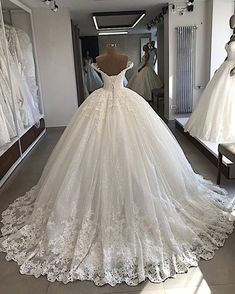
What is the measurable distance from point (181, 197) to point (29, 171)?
226 cm

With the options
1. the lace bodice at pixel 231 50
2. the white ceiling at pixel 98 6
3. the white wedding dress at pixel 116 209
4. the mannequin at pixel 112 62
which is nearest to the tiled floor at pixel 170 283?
the white wedding dress at pixel 116 209

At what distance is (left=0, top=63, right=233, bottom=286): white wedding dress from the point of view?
1.99 m

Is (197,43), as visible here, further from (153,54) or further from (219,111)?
(153,54)

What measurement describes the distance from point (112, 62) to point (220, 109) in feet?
6.33

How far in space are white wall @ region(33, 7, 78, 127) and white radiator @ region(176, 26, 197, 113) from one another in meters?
2.12

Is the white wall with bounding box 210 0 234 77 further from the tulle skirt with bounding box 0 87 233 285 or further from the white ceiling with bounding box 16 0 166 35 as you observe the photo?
the tulle skirt with bounding box 0 87 233 285

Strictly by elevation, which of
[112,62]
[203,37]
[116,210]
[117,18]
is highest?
Answer: [117,18]

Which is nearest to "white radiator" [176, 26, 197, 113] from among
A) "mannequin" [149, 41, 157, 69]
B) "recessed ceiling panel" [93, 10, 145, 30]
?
"recessed ceiling panel" [93, 10, 145, 30]

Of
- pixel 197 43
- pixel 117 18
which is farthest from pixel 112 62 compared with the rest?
pixel 117 18

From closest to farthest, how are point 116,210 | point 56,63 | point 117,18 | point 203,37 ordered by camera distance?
point 116,210 → point 203,37 → point 56,63 → point 117,18

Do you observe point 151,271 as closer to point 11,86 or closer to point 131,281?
point 131,281

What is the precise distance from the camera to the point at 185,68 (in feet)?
19.5

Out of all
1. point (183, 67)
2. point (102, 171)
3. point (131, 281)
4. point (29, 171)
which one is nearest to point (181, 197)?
point (102, 171)

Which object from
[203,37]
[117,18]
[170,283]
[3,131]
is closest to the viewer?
[170,283]
